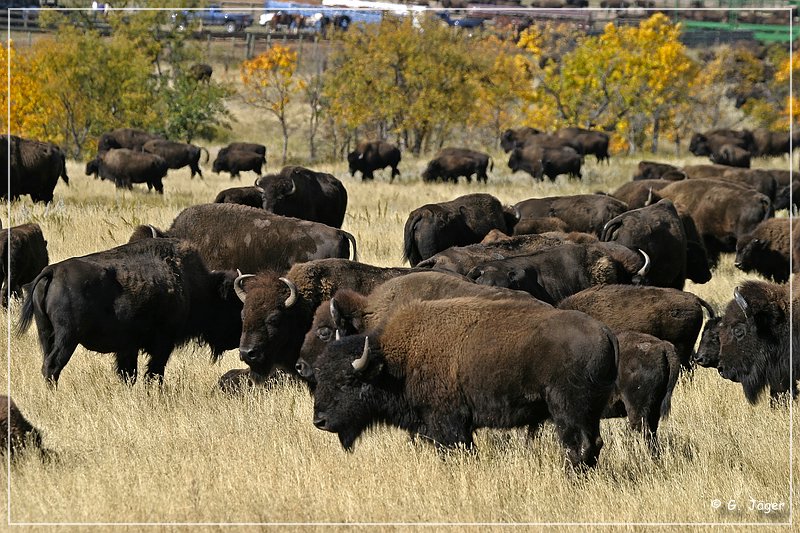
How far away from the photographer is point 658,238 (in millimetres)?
13227

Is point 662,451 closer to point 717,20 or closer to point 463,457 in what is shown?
point 463,457

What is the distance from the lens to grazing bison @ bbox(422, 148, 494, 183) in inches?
1300

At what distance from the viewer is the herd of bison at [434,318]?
21.1ft

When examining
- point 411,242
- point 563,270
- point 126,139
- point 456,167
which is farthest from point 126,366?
point 126,139

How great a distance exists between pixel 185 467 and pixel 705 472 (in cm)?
330

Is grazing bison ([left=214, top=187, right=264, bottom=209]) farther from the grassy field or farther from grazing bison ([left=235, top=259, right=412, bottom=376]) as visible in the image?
grazing bison ([left=235, top=259, right=412, bottom=376])

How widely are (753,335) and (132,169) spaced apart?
2251cm

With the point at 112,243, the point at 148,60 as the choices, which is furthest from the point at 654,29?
the point at 112,243

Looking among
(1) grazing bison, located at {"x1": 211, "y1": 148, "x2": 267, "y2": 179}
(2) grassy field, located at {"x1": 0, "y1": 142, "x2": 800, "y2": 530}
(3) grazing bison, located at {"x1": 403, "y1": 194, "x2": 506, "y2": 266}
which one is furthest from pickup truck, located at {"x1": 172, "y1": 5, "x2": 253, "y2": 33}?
(2) grassy field, located at {"x1": 0, "y1": 142, "x2": 800, "y2": 530}

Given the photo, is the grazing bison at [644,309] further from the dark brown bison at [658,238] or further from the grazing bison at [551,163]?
the grazing bison at [551,163]

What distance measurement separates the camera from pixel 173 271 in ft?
29.0

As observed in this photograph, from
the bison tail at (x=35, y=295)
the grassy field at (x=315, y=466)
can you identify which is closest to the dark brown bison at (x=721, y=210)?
the grassy field at (x=315, y=466)

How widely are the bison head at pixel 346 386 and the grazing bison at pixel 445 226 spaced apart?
24.0 ft

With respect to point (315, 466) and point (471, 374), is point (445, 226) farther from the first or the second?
point (471, 374)
